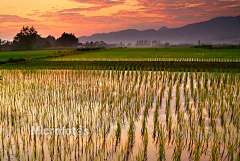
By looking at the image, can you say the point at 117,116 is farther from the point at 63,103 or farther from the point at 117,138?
the point at 63,103

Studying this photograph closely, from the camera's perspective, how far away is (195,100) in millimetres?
8156

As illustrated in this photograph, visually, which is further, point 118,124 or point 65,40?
point 65,40

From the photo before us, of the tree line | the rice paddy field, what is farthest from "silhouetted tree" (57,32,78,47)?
the rice paddy field

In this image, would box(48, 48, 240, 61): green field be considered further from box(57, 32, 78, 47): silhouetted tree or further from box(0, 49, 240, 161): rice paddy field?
box(57, 32, 78, 47): silhouetted tree

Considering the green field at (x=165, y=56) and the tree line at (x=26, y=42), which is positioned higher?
the tree line at (x=26, y=42)

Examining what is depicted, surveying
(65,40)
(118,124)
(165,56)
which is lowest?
(118,124)

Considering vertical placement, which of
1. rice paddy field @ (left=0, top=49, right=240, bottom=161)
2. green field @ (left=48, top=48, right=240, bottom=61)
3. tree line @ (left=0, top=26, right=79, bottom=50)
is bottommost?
rice paddy field @ (left=0, top=49, right=240, bottom=161)

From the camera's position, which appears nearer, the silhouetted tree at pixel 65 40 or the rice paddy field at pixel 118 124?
the rice paddy field at pixel 118 124

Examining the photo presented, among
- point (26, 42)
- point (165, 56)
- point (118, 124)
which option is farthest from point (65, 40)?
point (118, 124)

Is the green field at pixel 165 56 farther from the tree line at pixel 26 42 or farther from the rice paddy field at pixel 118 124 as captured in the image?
the tree line at pixel 26 42

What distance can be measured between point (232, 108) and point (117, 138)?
11.3 feet

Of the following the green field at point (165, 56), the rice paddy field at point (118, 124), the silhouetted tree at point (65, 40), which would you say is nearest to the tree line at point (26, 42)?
the silhouetted tree at point (65, 40)

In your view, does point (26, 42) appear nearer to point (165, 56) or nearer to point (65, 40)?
point (65, 40)

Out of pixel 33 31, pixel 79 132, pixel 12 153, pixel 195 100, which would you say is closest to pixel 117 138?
pixel 79 132
